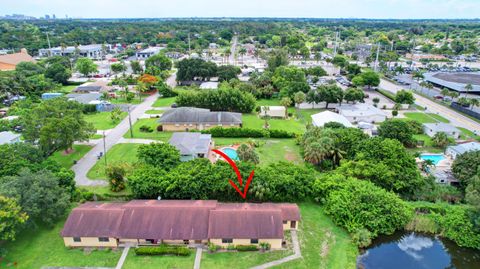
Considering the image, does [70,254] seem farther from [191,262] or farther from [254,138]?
[254,138]

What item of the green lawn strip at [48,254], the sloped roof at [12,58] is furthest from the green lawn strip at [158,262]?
the sloped roof at [12,58]

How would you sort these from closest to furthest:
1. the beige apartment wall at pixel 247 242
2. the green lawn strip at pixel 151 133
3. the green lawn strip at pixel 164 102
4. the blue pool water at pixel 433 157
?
the beige apartment wall at pixel 247 242 < the blue pool water at pixel 433 157 < the green lawn strip at pixel 151 133 < the green lawn strip at pixel 164 102

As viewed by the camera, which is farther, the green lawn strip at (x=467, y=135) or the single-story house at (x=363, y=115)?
the single-story house at (x=363, y=115)

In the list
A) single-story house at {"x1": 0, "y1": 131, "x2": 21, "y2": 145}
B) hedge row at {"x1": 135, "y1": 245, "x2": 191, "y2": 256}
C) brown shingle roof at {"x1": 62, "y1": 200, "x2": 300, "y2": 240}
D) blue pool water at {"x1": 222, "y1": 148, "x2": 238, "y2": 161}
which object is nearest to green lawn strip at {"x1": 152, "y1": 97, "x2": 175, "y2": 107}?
single-story house at {"x1": 0, "y1": 131, "x2": 21, "y2": 145}

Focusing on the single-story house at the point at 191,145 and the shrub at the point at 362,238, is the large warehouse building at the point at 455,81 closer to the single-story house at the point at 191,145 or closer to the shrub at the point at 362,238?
the single-story house at the point at 191,145

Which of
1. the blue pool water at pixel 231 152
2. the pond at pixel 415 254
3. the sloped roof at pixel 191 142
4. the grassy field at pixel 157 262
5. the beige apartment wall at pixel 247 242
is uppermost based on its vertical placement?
the sloped roof at pixel 191 142

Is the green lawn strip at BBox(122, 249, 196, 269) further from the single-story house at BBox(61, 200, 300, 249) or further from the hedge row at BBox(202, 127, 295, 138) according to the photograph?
the hedge row at BBox(202, 127, 295, 138)

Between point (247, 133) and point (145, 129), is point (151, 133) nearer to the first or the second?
point (145, 129)
